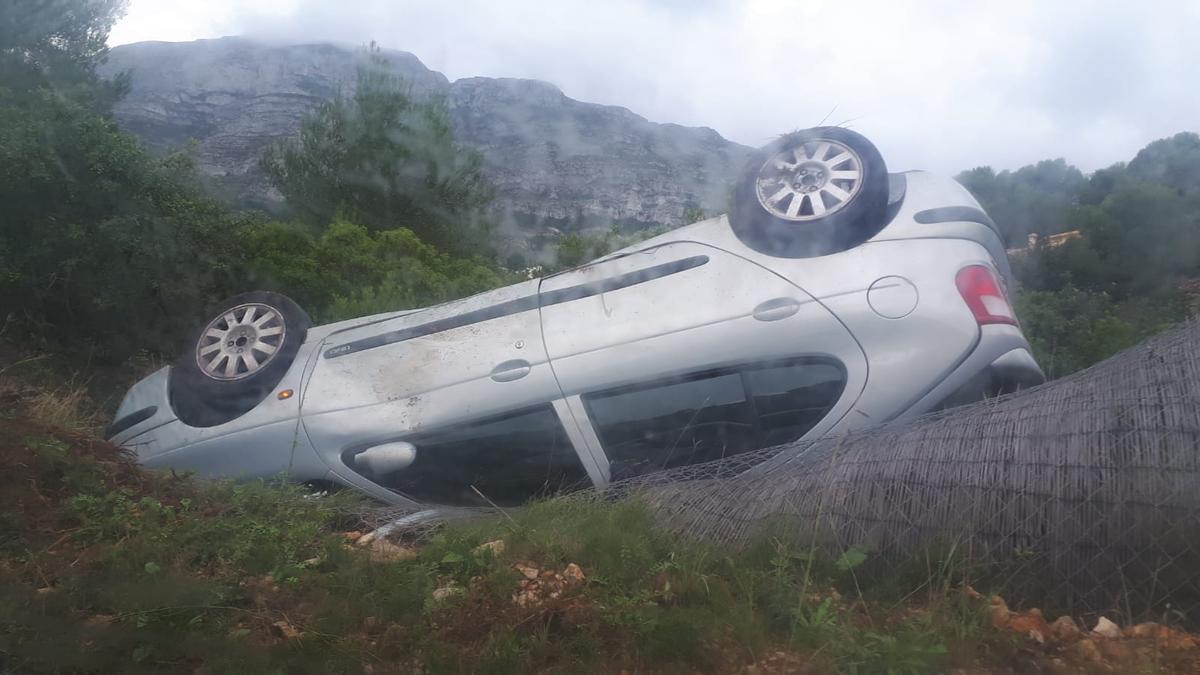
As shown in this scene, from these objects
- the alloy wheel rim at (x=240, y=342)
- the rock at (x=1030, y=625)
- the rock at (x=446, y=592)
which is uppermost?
the alloy wheel rim at (x=240, y=342)

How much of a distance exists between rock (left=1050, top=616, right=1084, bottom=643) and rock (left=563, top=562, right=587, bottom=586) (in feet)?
5.06

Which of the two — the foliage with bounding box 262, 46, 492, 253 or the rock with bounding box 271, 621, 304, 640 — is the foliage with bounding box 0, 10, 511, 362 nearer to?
the foliage with bounding box 262, 46, 492, 253

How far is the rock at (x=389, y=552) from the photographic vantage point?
391 centimetres

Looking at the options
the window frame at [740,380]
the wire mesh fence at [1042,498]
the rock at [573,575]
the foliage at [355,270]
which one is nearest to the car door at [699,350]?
the window frame at [740,380]

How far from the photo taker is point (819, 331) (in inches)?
196

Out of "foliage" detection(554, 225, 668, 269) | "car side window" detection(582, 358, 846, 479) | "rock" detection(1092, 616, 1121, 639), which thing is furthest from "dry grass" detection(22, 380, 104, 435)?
"rock" detection(1092, 616, 1121, 639)

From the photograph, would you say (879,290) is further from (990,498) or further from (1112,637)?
(1112,637)

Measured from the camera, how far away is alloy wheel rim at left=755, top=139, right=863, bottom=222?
16.7 ft

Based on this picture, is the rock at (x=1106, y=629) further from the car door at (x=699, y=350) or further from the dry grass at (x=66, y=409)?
the dry grass at (x=66, y=409)

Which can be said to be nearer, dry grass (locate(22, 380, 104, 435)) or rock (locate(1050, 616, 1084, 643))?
rock (locate(1050, 616, 1084, 643))

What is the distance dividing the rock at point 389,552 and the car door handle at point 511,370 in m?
1.24

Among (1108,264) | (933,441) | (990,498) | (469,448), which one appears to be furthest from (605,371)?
(1108,264)

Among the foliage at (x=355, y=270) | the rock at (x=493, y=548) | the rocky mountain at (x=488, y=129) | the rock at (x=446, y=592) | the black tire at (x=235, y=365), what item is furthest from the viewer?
the foliage at (x=355, y=270)

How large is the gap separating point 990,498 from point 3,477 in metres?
3.87
